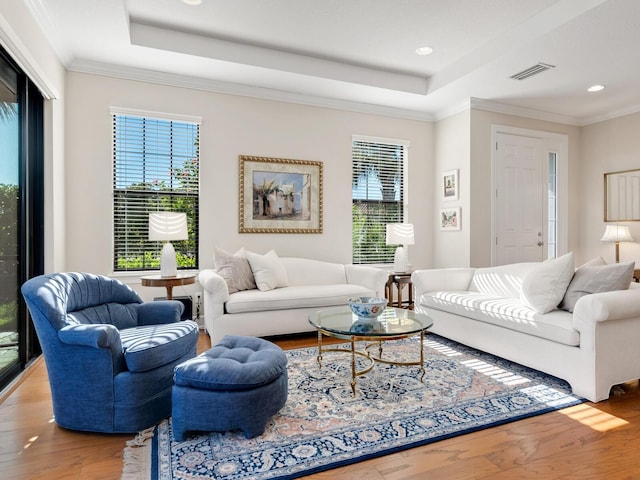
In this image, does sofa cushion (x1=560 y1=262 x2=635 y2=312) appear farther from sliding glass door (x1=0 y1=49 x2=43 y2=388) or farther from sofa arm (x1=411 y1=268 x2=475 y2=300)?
sliding glass door (x1=0 y1=49 x2=43 y2=388)

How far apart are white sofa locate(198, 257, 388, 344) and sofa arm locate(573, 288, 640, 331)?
2128 mm

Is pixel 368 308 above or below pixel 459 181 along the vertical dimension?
below

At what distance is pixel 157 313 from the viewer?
9.30 ft

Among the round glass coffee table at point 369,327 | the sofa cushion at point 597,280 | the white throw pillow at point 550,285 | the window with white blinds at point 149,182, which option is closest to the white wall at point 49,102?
the window with white blinds at point 149,182

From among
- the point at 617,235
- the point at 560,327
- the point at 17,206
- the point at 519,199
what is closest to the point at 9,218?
the point at 17,206

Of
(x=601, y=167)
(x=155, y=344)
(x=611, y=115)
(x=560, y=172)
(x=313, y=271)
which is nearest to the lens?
(x=155, y=344)

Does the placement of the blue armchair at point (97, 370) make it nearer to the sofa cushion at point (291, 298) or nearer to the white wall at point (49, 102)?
the sofa cushion at point (291, 298)

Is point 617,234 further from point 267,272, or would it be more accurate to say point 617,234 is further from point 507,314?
point 267,272

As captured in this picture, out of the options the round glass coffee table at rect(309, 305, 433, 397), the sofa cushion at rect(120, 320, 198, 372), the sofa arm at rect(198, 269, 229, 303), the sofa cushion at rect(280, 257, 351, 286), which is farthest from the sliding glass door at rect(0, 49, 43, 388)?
the sofa cushion at rect(280, 257, 351, 286)

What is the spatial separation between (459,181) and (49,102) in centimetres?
472

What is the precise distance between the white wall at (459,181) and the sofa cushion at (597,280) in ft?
7.23

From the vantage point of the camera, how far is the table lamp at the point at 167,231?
381 centimetres

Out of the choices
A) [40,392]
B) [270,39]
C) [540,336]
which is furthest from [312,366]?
[270,39]

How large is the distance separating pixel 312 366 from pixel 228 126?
9.80 feet
